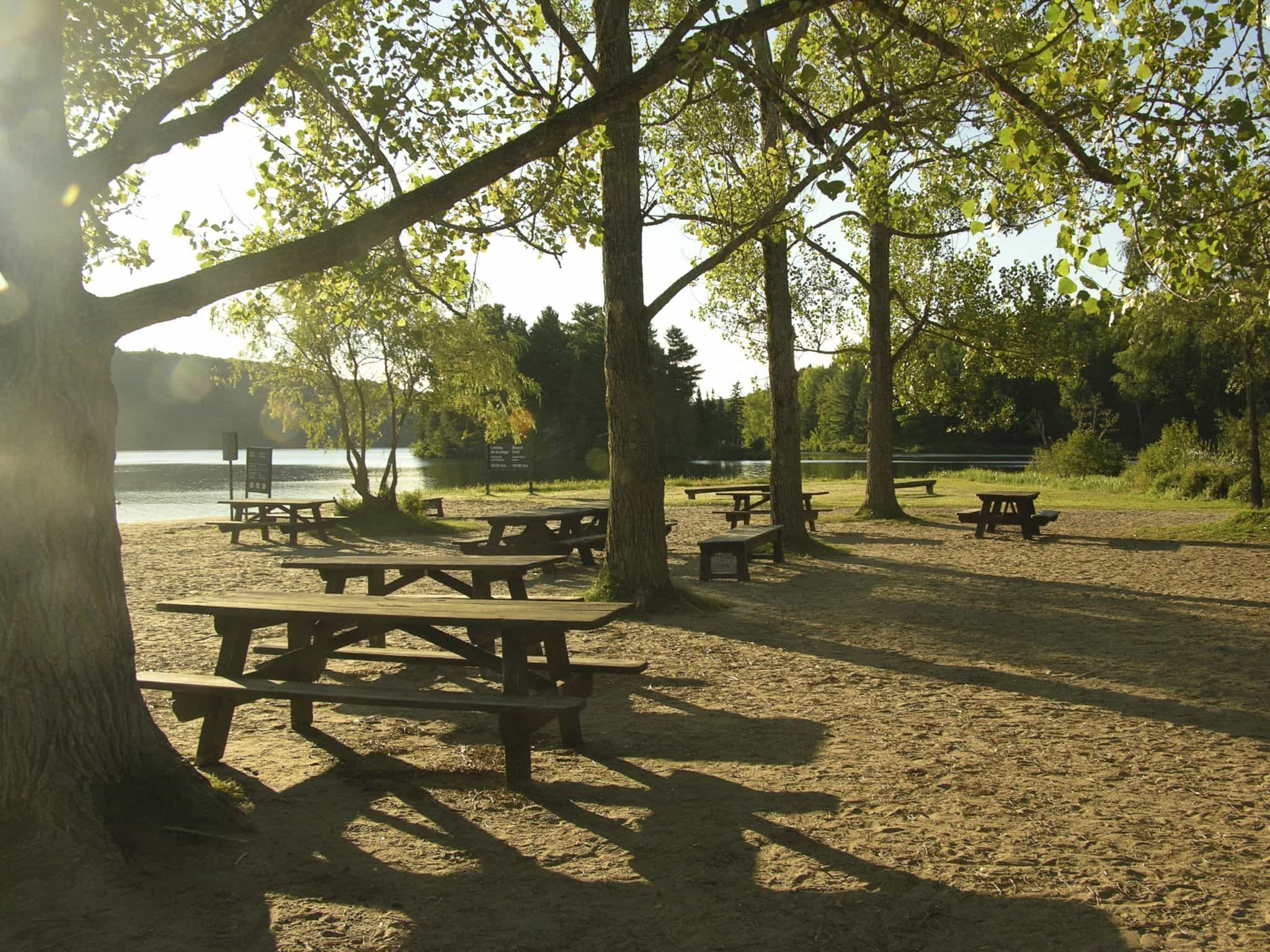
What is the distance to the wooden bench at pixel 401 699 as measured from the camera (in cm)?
412

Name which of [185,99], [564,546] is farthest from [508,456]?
[185,99]

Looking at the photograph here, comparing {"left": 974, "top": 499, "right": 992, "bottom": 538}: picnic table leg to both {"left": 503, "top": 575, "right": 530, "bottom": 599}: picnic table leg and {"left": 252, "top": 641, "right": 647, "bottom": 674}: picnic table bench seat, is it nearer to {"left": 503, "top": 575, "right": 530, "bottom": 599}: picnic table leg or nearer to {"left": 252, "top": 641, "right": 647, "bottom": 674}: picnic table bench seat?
{"left": 503, "top": 575, "right": 530, "bottom": 599}: picnic table leg

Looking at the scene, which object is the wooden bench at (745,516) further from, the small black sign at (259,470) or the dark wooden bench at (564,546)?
the small black sign at (259,470)

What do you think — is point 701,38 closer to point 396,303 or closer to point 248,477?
point 396,303

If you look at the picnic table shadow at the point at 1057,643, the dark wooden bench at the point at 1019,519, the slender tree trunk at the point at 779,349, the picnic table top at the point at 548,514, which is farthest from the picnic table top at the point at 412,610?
the dark wooden bench at the point at 1019,519

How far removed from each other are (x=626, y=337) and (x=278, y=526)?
1085 centimetres

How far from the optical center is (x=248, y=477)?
2288cm

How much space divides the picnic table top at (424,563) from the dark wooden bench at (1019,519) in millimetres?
11737

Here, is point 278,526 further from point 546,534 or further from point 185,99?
point 185,99

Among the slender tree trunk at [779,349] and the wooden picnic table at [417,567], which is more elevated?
the slender tree trunk at [779,349]

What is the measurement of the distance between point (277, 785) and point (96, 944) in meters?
1.58

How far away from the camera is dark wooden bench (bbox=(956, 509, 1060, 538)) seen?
16.1m

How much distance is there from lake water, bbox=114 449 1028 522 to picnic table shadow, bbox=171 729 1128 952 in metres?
18.3

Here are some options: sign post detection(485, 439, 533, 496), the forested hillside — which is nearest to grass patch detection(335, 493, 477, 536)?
sign post detection(485, 439, 533, 496)
